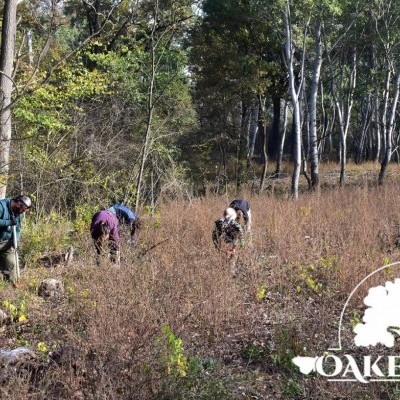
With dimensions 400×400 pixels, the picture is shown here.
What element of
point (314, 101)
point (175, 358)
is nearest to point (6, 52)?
point (175, 358)

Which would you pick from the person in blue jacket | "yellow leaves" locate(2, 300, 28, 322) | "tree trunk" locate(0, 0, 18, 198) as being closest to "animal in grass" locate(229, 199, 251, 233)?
the person in blue jacket

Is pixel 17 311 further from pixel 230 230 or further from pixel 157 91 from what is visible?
pixel 157 91

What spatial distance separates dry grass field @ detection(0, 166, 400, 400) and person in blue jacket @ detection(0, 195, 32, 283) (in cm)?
25

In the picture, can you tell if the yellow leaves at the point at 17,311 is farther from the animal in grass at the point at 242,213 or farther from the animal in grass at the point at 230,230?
the animal in grass at the point at 242,213

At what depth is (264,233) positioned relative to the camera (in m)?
8.29

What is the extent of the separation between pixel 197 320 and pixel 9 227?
318cm

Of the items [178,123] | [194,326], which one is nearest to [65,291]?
[194,326]

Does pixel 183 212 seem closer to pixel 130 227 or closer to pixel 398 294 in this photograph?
pixel 130 227

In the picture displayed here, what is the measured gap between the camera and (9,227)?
6836 millimetres

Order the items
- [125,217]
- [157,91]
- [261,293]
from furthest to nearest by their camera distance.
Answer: [157,91] → [125,217] → [261,293]

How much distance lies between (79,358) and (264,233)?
487 centimetres

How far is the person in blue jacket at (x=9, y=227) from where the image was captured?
6.52 metres

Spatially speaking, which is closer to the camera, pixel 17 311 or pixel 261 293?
pixel 261 293

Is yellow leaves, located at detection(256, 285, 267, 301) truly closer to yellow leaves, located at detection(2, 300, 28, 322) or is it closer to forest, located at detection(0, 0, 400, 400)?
forest, located at detection(0, 0, 400, 400)
